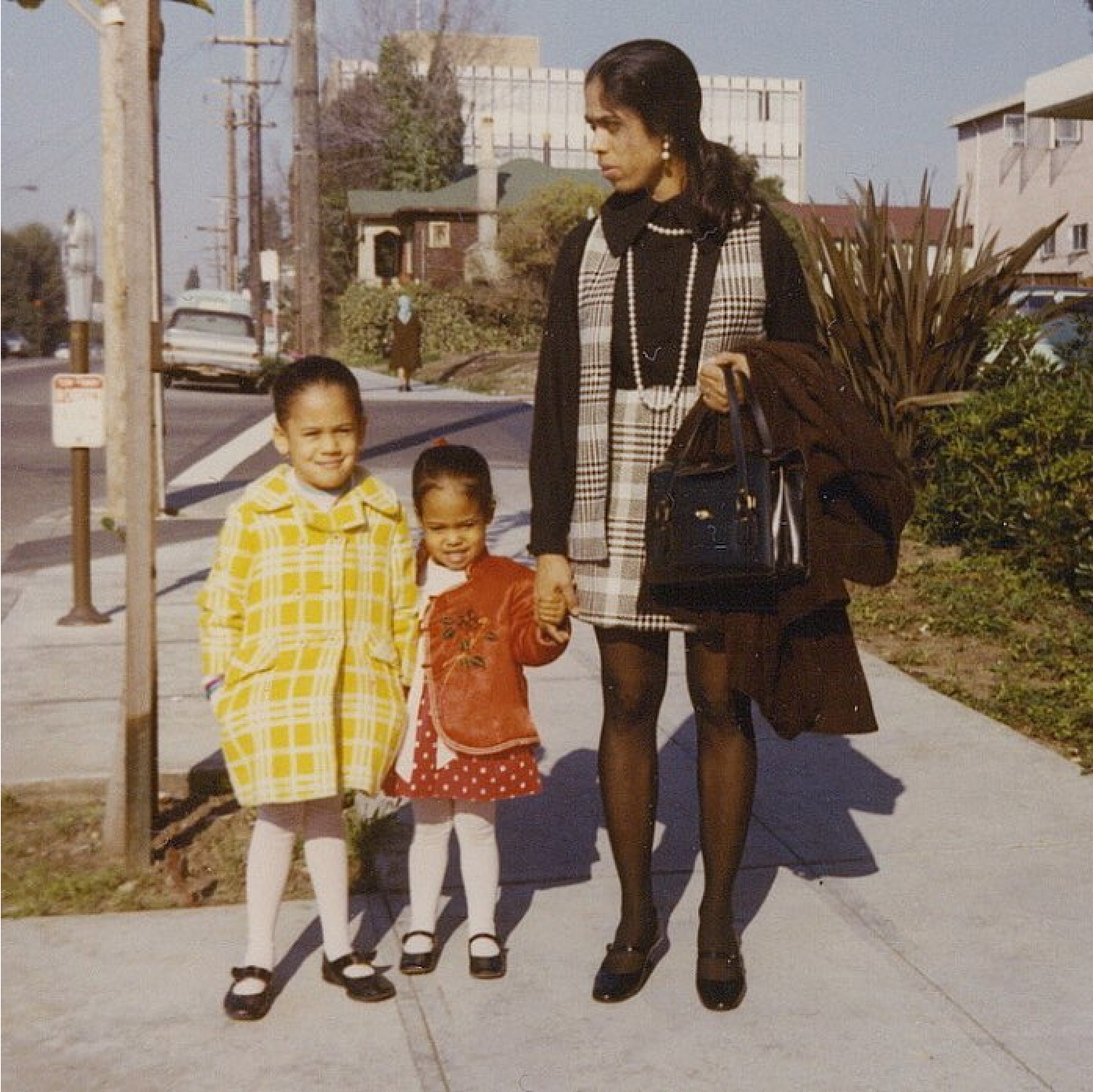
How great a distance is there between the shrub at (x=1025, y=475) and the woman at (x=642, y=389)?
426 cm

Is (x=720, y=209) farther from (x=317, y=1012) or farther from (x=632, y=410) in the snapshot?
(x=317, y=1012)

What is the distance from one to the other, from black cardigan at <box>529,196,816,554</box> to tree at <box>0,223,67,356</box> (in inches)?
4024

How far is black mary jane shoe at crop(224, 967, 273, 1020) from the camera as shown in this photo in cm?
359

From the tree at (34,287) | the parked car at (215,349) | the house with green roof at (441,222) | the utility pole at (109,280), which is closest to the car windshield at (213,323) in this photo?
the parked car at (215,349)

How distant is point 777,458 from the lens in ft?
11.2

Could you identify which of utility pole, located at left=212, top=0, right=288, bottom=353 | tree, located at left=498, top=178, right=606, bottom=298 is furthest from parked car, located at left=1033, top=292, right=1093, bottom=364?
utility pole, located at left=212, top=0, right=288, bottom=353

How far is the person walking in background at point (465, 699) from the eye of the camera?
12.5ft

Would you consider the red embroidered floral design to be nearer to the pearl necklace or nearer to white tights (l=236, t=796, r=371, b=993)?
white tights (l=236, t=796, r=371, b=993)

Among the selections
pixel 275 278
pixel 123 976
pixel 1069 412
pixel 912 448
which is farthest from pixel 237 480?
pixel 275 278

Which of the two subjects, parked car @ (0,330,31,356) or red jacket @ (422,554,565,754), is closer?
red jacket @ (422,554,565,754)

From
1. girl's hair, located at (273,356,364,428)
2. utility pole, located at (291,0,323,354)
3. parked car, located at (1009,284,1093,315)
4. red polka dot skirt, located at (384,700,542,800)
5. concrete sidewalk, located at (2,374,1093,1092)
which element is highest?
utility pole, located at (291,0,323,354)

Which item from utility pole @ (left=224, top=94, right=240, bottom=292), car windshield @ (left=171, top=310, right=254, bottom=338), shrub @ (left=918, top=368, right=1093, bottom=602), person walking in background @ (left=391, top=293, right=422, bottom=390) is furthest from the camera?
utility pole @ (left=224, top=94, right=240, bottom=292)

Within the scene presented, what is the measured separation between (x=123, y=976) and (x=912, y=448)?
283 inches

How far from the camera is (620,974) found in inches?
147
